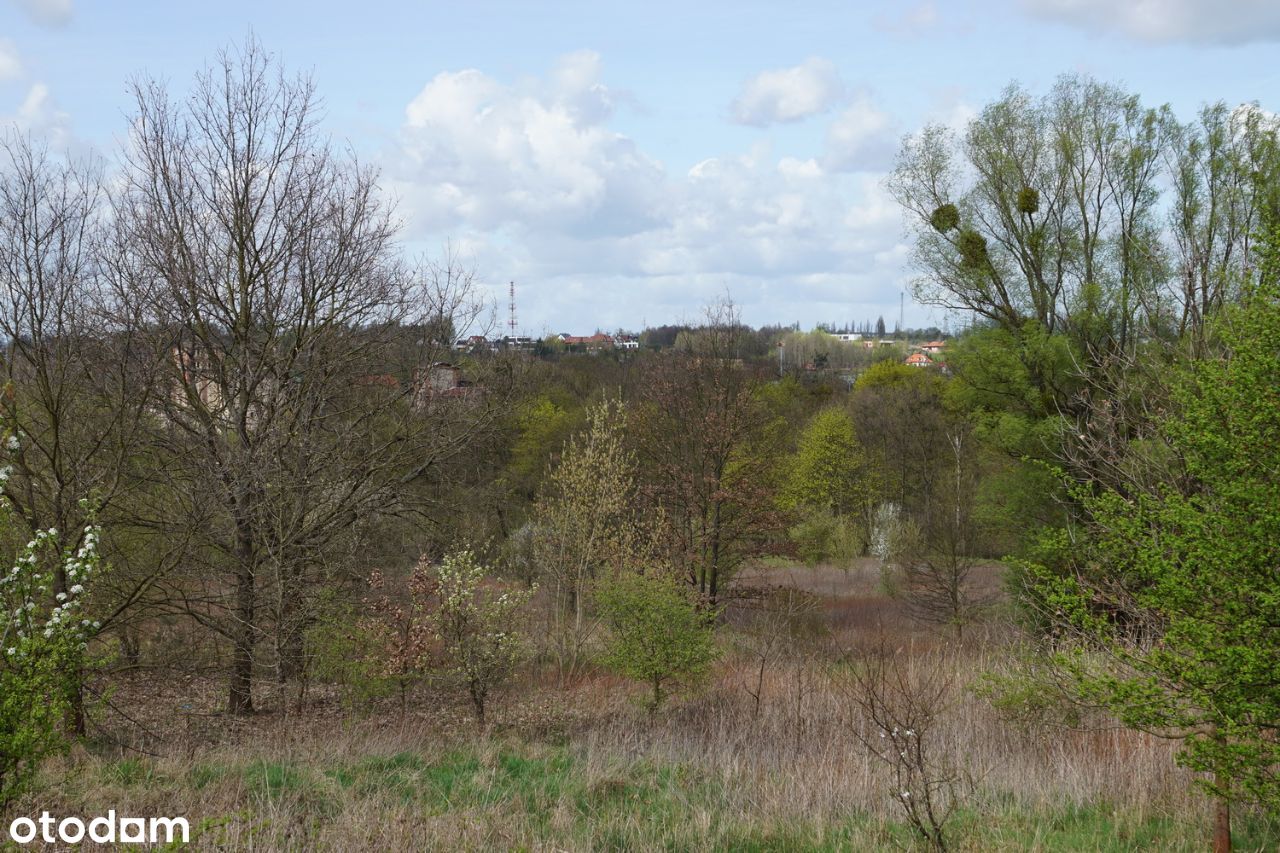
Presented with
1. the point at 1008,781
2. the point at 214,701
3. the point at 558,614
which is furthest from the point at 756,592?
the point at 1008,781

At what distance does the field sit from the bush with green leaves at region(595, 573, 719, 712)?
24.3 inches

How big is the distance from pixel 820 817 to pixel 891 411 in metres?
40.5

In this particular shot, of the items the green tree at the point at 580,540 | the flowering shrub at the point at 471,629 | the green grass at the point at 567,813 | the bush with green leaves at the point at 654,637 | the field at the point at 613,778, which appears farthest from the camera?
the green tree at the point at 580,540

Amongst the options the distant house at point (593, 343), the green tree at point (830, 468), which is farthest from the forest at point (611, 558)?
the distant house at point (593, 343)

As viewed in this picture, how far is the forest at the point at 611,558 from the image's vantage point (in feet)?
18.8

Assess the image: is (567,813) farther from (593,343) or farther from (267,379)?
(593,343)

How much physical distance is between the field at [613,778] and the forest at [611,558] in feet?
0.21

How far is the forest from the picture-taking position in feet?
18.8

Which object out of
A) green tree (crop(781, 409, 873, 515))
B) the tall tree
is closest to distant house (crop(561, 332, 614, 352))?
green tree (crop(781, 409, 873, 515))

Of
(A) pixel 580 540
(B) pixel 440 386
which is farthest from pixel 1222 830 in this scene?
(B) pixel 440 386

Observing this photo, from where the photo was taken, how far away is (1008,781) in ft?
25.9

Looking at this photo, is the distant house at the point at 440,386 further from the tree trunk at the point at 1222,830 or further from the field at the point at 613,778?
the tree trunk at the point at 1222,830

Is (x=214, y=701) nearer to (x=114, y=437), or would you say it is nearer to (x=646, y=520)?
(x=114, y=437)

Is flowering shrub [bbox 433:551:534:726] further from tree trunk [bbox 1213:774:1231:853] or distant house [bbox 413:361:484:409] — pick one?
tree trunk [bbox 1213:774:1231:853]
